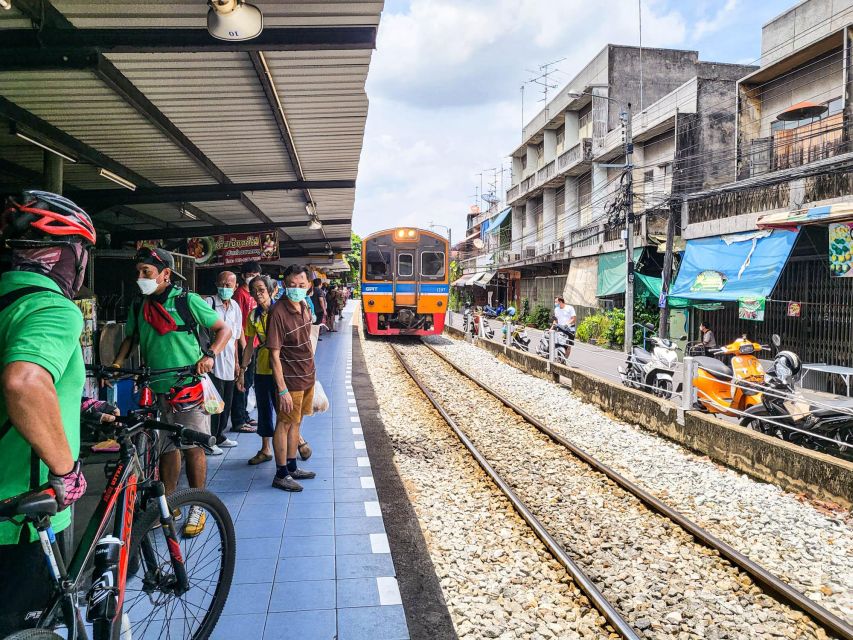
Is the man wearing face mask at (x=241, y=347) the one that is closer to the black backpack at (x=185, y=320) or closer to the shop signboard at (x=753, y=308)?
the black backpack at (x=185, y=320)

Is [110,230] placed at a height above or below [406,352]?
above

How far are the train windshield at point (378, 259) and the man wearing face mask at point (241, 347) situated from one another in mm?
10331

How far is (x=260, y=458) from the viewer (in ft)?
18.7

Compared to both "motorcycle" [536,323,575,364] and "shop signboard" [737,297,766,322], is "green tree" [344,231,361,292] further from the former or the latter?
"shop signboard" [737,297,766,322]

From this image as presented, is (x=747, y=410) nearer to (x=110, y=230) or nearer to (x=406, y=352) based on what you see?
(x=406, y=352)

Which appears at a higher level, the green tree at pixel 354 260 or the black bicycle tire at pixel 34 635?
the green tree at pixel 354 260

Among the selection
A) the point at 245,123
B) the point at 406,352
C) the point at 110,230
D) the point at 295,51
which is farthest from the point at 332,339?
the point at 295,51

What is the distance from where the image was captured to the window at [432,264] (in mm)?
18031

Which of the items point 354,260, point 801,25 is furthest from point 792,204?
point 354,260

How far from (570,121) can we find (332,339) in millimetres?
17218

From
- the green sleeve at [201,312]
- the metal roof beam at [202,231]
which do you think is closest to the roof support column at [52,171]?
the green sleeve at [201,312]

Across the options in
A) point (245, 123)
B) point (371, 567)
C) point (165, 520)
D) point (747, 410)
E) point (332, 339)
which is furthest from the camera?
point (332, 339)

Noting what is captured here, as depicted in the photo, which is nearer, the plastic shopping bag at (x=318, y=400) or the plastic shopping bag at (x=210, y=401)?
the plastic shopping bag at (x=210, y=401)

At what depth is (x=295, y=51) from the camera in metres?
4.32
